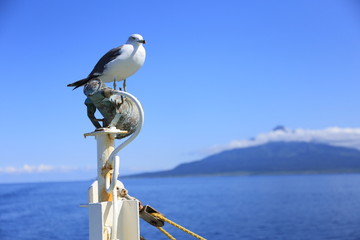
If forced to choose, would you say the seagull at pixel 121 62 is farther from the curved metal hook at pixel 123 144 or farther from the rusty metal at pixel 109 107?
the curved metal hook at pixel 123 144

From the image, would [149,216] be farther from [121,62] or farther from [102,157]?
[121,62]

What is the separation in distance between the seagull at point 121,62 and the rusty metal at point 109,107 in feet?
1.42

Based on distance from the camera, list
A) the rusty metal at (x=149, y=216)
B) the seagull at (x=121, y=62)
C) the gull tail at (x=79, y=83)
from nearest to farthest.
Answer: the rusty metal at (x=149, y=216)
the seagull at (x=121, y=62)
the gull tail at (x=79, y=83)

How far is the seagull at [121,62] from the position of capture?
3.17 meters

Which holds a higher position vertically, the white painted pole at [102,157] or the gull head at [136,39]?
the gull head at [136,39]

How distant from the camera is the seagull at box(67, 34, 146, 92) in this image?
3.17 metres

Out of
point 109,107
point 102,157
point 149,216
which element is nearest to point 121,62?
point 109,107

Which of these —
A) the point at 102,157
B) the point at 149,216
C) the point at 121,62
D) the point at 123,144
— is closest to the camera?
the point at 123,144

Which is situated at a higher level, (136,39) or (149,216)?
(136,39)

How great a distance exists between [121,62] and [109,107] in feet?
1.87

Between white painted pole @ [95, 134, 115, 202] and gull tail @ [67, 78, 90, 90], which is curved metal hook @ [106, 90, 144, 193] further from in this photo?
gull tail @ [67, 78, 90, 90]

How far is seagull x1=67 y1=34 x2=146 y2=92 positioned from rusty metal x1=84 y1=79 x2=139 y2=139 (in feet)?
1.42

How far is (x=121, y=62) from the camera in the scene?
319 centimetres

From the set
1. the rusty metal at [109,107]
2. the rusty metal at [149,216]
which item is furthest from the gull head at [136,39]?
the rusty metal at [149,216]
